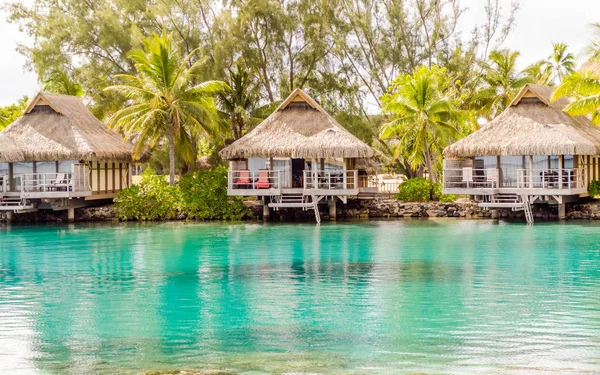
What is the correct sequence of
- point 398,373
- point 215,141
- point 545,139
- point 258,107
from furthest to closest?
point 258,107, point 215,141, point 545,139, point 398,373

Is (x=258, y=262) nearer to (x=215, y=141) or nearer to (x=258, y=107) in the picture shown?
(x=215, y=141)

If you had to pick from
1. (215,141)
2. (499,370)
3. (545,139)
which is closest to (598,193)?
(545,139)

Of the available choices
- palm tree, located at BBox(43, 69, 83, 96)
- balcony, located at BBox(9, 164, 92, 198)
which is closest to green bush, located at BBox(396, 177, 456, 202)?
balcony, located at BBox(9, 164, 92, 198)

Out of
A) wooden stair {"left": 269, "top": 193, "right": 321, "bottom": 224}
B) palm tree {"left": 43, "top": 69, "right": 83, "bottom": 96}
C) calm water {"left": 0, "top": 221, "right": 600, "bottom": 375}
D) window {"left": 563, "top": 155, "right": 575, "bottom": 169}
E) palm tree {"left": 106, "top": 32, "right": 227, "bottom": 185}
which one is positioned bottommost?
calm water {"left": 0, "top": 221, "right": 600, "bottom": 375}

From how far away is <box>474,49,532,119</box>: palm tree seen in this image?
37.2 metres

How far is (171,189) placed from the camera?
3186cm

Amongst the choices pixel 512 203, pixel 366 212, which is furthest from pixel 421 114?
pixel 512 203

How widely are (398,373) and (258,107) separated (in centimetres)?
2834

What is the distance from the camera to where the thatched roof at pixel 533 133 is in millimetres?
28062

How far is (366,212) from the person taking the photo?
3203 cm

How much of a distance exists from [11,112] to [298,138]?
2455 centimetres

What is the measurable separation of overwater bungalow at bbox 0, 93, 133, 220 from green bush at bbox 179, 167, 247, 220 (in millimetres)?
3292

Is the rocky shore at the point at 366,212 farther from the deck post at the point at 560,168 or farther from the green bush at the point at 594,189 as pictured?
the deck post at the point at 560,168

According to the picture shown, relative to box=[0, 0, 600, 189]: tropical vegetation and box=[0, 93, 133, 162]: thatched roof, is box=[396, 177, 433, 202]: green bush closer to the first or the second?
box=[0, 0, 600, 189]: tropical vegetation
